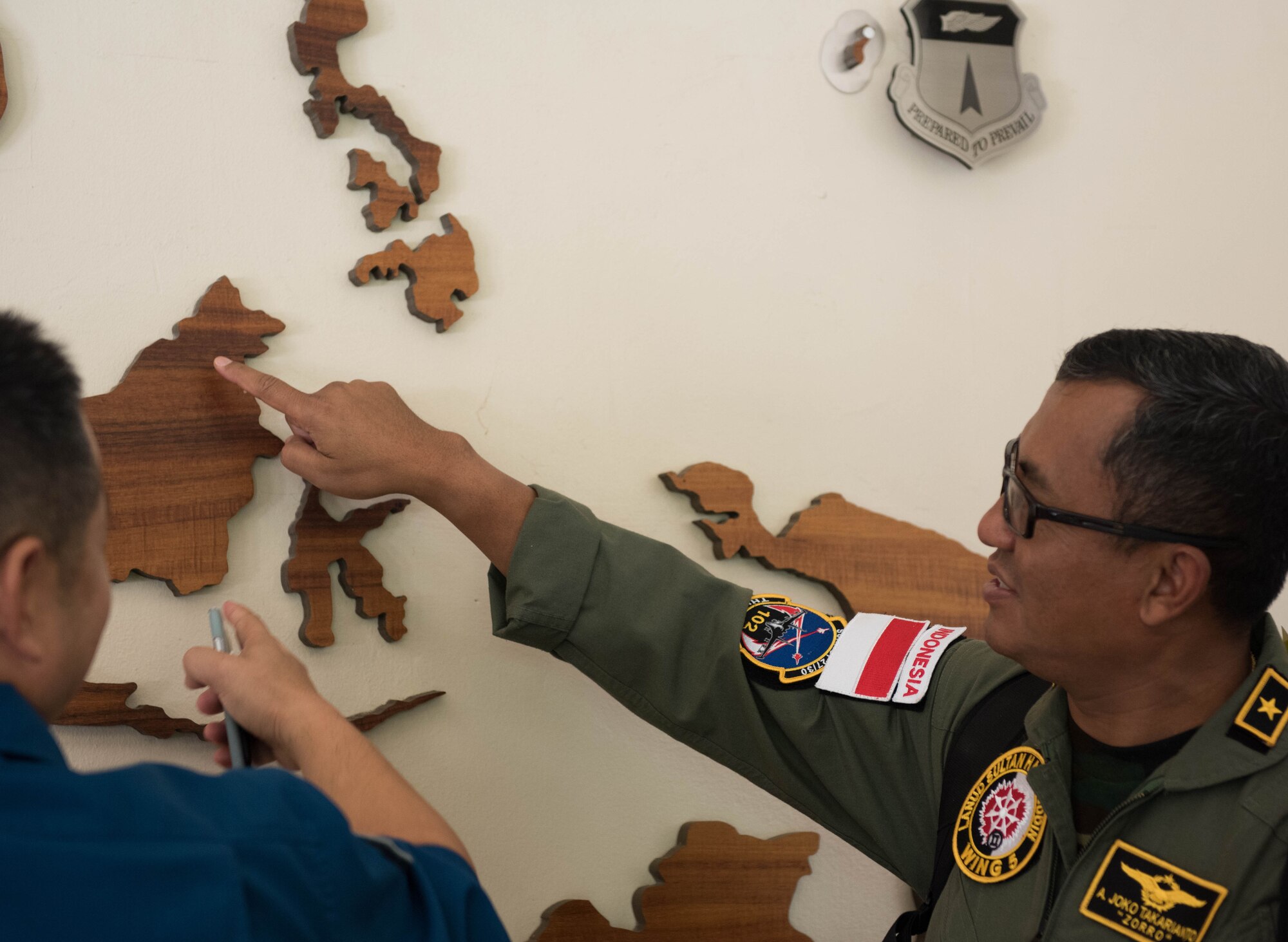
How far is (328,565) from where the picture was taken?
1.22 meters

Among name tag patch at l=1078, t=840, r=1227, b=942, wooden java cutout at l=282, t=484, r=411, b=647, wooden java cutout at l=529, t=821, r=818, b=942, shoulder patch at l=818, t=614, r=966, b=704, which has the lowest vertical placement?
wooden java cutout at l=529, t=821, r=818, b=942

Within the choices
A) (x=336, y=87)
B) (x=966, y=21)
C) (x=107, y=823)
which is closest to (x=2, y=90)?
(x=336, y=87)

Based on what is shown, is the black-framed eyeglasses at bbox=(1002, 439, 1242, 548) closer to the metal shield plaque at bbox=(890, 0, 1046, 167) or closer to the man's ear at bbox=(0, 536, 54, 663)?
the metal shield plaque at bbox=(890, 0, 1046, 167)

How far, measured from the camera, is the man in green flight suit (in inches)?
39.2

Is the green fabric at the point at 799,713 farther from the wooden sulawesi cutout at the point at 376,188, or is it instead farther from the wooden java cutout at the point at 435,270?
the wooden sulawesi cutout at the point at 376,188

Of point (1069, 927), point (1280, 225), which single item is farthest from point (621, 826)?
point (1280, 225)

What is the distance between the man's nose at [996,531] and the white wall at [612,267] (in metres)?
0.37

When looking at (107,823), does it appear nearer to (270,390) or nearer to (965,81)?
(270,390)

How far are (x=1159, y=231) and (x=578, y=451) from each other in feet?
3.21

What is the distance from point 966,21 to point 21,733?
1.43 meters

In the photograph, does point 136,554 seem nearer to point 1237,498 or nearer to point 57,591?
point 57,591

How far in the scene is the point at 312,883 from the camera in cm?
61

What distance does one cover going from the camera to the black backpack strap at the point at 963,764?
3.84 feet

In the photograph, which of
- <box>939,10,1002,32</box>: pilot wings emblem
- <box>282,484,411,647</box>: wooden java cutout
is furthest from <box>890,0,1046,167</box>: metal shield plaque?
<box>282,484,411,647</box>: wooden java cutout
